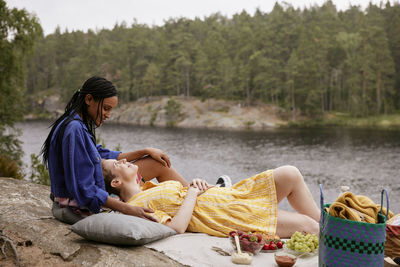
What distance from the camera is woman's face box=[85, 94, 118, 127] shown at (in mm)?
3348

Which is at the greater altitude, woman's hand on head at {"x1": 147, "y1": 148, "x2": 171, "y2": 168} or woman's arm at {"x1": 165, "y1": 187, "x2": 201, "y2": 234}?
woman's hand on head at {"x1": 147, "y1": 148, "x2": 171, "y2": 168}

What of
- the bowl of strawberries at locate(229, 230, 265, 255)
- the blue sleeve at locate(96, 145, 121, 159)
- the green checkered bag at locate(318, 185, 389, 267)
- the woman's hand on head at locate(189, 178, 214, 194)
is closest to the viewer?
the green checkered bag at locate(318, 185, 389, 267)

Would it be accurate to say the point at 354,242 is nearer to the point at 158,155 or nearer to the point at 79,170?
the point at 79,170

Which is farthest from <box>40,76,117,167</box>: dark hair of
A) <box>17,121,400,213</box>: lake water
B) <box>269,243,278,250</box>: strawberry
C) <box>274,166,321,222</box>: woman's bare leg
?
<box>17,121,400,213</box>: lake water

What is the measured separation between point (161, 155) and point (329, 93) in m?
48.0

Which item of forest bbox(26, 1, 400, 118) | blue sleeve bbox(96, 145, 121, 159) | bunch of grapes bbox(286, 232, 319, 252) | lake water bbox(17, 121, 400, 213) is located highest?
forest bbox(26, 1, 400, 118)

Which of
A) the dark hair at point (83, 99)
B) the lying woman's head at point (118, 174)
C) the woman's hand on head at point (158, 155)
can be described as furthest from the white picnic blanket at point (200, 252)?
the dark hair at point (83, 99)

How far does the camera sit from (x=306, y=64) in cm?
4525

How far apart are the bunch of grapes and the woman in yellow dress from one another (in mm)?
286

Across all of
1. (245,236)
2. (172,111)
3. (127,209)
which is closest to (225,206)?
(245,236)

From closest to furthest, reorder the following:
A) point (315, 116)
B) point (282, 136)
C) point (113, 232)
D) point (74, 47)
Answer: point (113, 232) → point (282, 136) → point (315, 116) → point (74, 47)

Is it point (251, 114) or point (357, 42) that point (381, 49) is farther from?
point (251, 114)

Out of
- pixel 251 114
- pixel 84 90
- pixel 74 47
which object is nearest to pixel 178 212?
pixel 84 90

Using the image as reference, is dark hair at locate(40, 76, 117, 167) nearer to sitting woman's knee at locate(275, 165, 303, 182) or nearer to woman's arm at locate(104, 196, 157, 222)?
woman's arm at locate(104, 196, 157, 222)
